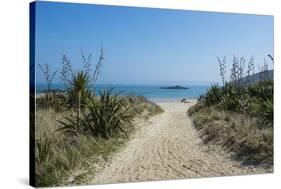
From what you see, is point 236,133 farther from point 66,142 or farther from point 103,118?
point 66,142

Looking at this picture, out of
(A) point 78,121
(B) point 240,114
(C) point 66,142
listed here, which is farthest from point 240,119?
(C) point 66,142

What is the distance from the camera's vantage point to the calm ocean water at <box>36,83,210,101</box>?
9.65 meters

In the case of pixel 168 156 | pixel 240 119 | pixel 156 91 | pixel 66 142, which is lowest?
pixel 168 156

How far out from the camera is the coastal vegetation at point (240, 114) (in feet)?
33.8

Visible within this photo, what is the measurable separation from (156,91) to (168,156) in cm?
99

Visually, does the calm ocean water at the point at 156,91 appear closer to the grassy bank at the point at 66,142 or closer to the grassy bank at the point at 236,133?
the grassy bank at the point at 66,142

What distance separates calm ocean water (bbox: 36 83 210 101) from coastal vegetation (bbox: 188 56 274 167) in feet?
0.60

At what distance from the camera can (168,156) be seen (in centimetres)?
985

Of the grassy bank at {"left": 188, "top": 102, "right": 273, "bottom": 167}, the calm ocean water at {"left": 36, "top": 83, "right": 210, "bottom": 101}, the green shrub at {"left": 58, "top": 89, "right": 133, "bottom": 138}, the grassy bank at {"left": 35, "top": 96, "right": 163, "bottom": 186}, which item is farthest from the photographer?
the grassy bank at {"left": 188, "top": 102, "right": 273, "bottom": 167}

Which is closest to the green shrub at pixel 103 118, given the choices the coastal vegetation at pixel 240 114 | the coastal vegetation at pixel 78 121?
the coastal vegetation at pixel 78 121

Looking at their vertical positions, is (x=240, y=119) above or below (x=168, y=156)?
above

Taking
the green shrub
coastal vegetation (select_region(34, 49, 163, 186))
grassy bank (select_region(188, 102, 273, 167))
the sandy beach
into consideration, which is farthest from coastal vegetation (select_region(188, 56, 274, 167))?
the green shrub

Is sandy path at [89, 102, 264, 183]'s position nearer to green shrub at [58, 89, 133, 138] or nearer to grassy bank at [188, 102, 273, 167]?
grassy bank at [188, 102, 273, 167]

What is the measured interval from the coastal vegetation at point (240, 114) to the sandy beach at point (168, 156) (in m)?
0.17
